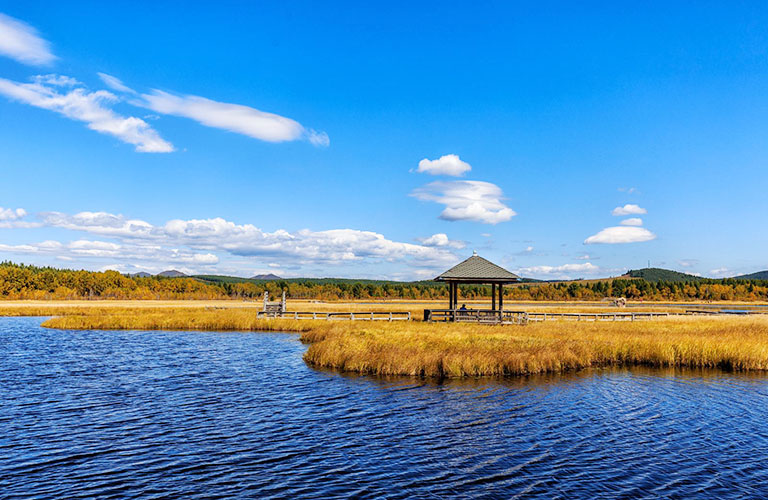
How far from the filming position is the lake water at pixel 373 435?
435 inches

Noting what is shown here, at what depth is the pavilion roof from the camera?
39.2 metres

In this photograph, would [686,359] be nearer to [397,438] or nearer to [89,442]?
[397,438]

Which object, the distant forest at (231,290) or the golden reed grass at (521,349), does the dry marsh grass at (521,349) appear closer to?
the golden reed grass at (521,349)

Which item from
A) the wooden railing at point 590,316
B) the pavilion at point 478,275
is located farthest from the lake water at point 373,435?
the wooden railing at point 590,316

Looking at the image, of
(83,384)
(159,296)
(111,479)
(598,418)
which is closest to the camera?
(111,479)

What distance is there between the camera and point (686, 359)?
2705 cm

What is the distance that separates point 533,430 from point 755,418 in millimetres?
7573

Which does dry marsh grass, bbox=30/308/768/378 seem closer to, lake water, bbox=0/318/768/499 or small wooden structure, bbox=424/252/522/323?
lake water, bbox=0/318/768/499

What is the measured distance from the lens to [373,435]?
14.5 metres

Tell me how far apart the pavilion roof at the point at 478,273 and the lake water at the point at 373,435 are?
1542 centimetres

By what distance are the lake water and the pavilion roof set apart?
15.4 metres

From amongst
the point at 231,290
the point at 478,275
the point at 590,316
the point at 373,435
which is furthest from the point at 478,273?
the point at 231,290

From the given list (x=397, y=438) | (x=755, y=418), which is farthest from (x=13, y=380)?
(x=755, y=418)

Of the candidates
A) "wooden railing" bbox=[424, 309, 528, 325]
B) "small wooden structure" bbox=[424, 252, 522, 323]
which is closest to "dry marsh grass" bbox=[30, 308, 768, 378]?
"wooden railing" bbox=[424, 309, 528, 325]
